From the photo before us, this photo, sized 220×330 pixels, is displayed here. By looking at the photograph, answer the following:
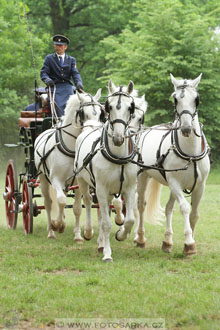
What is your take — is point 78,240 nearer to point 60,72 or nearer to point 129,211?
point 129,211

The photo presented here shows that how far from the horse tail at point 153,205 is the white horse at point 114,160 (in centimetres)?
184

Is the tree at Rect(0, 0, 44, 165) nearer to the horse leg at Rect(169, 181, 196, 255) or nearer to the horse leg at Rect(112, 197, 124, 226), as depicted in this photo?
the horse leg at Rect(112, 197, 124, 226)

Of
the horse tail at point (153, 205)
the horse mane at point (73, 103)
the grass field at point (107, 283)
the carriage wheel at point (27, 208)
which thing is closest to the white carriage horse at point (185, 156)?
the grass field at point (107, 283)

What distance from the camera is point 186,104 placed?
23.8ft

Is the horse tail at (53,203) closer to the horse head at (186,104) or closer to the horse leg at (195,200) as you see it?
the horse leg at (195,200)

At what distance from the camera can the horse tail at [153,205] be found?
948 cm

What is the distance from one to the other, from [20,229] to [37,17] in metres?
24.6

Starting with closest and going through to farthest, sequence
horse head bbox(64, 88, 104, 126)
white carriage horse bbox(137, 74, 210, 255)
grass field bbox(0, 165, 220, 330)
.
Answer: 1. grass field bbox(0, 165, 220, 330)
2. white carriage horse bbox(137, 74, 210, 255)
3. horse head bbox(64, 88, 104, 126)

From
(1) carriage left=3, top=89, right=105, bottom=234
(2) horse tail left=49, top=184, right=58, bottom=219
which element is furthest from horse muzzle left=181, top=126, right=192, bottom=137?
(2) horse tail left=49, top=184, right=58, bottom=219

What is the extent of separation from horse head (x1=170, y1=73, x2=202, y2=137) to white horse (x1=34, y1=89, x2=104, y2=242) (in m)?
1.52

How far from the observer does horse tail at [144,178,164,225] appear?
948cm

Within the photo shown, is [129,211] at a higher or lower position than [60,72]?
lower

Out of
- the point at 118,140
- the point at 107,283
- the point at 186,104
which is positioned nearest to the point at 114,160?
the point at 118,140

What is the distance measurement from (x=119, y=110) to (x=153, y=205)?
2940 millimetres
